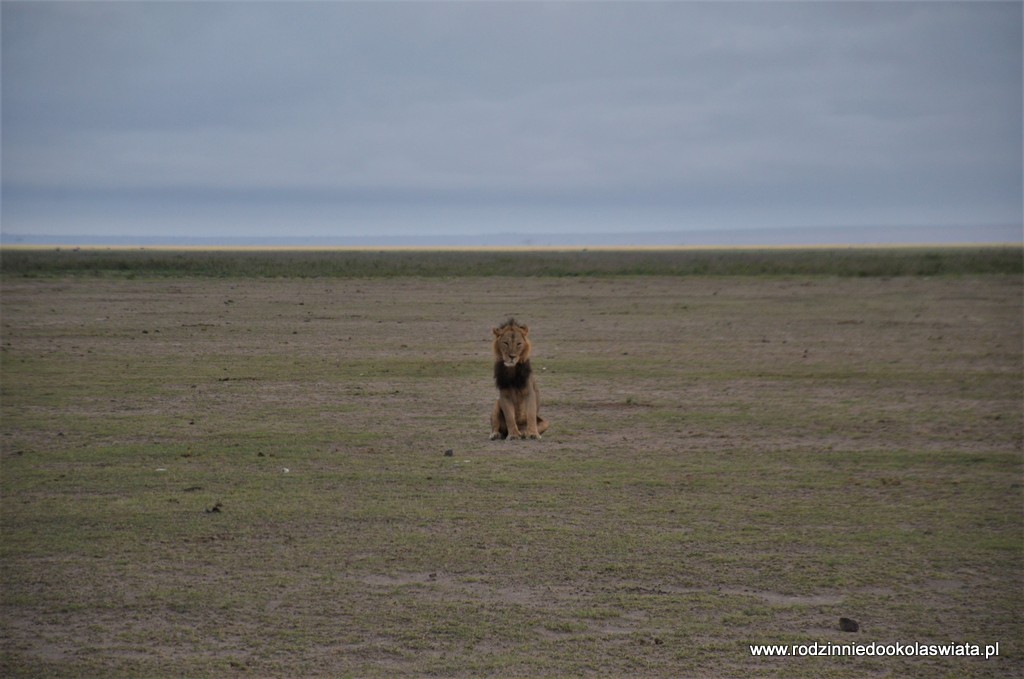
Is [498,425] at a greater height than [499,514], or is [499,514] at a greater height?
[498,425]

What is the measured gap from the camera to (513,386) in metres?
12.0

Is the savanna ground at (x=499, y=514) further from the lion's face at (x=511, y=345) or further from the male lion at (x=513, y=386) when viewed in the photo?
the lion's face at (x=511, y=345)

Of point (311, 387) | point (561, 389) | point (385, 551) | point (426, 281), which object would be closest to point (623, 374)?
point (561, 389)

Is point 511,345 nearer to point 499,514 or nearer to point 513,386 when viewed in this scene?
point 513,386

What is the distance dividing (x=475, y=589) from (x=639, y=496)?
2.92 meters

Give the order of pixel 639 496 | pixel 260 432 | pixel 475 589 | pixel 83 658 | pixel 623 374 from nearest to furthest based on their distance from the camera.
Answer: pixel 83 658 < pixel 475 589 < pixel 639 496 < pixel 260 432 < pixel 623 374

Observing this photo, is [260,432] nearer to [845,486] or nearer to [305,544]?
[305,544]

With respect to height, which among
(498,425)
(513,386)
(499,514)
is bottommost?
(499,514)

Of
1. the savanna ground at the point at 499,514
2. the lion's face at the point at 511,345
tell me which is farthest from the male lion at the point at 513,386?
the savanna ground at the point at 499,514

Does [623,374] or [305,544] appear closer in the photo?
[305,544]

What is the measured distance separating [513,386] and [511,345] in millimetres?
487

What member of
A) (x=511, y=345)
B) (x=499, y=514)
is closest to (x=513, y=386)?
(x=511, y=345)

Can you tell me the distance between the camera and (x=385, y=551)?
7648 millimetres

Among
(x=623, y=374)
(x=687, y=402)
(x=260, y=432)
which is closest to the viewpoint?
(x=260, y=432)
